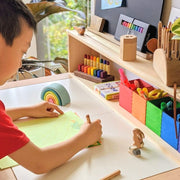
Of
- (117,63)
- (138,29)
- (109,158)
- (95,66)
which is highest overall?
(138,29)

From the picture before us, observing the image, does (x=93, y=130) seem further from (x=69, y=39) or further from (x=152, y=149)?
(x=69, y=39)

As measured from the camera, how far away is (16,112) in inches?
47.5

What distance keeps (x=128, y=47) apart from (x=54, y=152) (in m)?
0.44

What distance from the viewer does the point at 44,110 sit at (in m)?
1.23

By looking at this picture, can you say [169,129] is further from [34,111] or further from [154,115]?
[34,111]

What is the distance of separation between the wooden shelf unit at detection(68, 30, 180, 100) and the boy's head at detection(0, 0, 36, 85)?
37 centimetres

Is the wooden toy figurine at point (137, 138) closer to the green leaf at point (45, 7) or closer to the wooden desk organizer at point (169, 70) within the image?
the wooden desk organizer at point (169, 70)

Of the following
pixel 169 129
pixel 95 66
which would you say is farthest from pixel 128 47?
pixel 95 66

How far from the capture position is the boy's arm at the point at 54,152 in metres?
0.89

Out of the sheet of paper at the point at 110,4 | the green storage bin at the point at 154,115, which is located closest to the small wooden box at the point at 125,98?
the green storage bin at the point at 154,115

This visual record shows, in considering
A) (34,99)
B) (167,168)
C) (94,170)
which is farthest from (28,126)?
(167,168)

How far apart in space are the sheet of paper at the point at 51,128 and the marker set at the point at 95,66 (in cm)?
32

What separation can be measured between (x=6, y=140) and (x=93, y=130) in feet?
1.01

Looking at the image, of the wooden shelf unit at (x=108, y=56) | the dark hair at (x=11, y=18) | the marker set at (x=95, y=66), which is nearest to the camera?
the dark hair at (x=11, y=18)
